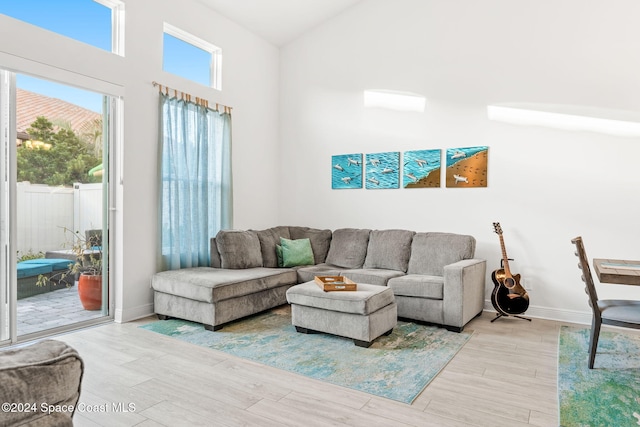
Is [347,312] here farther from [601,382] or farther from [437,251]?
[601,382]

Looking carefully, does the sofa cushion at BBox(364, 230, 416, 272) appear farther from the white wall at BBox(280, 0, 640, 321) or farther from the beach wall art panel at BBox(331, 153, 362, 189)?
the beach wall art panel at BBox(331, 153, 362, 189)

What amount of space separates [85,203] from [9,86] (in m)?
1.11

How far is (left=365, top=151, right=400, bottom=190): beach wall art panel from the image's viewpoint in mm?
4969

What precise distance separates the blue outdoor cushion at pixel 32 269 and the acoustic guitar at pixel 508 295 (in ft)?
13.5

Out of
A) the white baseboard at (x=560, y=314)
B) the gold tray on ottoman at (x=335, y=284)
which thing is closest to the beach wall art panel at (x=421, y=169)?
the white baseboard at (x=560, y=314)

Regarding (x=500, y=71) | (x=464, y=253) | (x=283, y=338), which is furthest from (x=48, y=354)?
(x=500, y=71)

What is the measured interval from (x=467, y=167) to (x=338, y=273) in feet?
6.03

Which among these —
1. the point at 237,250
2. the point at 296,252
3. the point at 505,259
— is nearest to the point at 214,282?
the point at 237,250

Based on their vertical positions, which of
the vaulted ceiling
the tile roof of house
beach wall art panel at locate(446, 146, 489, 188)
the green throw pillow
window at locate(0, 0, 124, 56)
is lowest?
the green throw pillow

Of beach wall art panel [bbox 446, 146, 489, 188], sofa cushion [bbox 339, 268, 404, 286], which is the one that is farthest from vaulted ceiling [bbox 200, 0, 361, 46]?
sofa cushion [bbox 339, 268, 404, 286]

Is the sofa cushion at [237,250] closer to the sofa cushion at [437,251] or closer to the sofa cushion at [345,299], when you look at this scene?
the sofa cushion at [345,299]

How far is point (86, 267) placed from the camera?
386cm

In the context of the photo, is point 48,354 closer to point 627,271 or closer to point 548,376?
point 548,376

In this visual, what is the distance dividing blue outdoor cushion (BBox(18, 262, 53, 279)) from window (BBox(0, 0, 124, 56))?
1912mm
